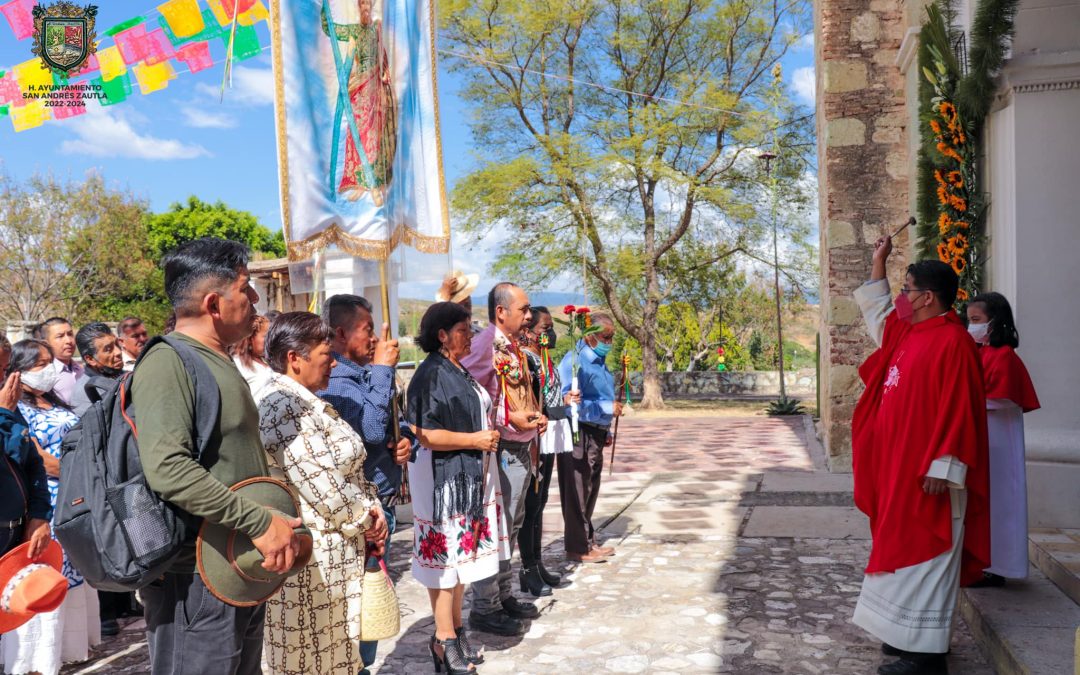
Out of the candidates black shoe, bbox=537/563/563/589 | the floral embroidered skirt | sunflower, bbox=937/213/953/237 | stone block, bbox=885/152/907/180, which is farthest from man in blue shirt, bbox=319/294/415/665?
stone block, bbox=885/152/907/180

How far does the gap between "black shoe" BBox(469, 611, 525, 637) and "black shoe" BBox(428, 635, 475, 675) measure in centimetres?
56

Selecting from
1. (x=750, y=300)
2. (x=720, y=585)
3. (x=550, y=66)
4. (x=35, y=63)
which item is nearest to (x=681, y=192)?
(x=550, y=66)

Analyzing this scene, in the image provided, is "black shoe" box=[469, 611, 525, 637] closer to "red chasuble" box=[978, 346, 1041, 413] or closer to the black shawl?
the black shawl

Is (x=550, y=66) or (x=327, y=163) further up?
(x=550, y=66)

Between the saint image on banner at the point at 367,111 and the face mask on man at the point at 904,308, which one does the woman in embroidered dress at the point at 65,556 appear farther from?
the face mask on man at the point at 904,308

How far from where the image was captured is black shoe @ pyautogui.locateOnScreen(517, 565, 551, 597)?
5.38m

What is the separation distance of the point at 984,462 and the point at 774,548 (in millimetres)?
2605

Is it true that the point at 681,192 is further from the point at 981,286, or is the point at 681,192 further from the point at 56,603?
the point at 56,603

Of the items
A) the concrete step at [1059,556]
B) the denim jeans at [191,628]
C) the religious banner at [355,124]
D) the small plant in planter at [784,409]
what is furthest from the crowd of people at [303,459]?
the small plant in planter at [784,409]

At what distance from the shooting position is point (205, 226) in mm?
42344

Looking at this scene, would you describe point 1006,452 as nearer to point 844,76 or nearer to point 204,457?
point 204,457

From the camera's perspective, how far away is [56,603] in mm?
2793

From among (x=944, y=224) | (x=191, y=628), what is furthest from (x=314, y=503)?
(x=944, y=224)

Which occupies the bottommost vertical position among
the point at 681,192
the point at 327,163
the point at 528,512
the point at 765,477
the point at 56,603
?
the point at 765,477
